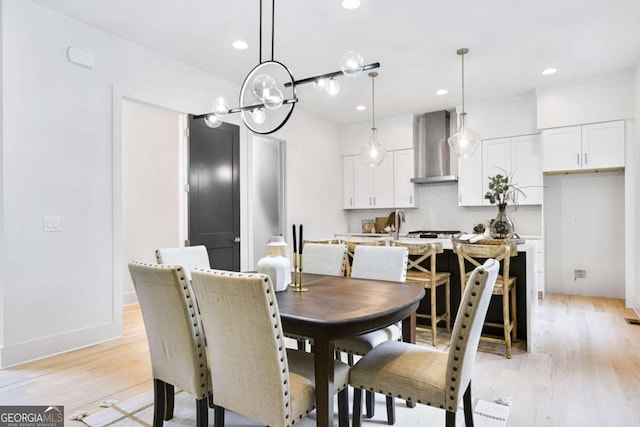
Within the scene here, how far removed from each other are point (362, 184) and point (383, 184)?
39cm

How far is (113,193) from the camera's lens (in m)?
3.42

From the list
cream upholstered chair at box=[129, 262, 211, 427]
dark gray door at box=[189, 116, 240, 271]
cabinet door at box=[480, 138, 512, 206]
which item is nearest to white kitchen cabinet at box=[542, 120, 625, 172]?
cabinet door at box=[480, 138, 512, 206]

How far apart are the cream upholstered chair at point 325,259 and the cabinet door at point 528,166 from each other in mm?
3390

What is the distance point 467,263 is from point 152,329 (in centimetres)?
280

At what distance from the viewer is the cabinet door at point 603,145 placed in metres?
4.40

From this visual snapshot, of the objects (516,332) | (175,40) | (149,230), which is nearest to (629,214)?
(516,332)

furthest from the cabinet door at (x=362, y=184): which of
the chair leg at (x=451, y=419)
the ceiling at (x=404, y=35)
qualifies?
the chair leg at (x=451, y=419)

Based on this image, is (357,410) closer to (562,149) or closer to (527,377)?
(527,377)

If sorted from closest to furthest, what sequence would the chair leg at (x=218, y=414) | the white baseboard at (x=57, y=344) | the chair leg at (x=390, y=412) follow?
the chair leg at (x=218, y=414) < the chair leg at (x=390, y=412) < the white baseboard at (x=57, y=344)

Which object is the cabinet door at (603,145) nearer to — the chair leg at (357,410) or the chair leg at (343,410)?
the chair leg at (357,410)

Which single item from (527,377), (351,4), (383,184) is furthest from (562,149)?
(351,4)

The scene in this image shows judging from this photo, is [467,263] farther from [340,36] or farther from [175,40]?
[175,40]

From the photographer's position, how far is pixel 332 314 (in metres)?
1.56

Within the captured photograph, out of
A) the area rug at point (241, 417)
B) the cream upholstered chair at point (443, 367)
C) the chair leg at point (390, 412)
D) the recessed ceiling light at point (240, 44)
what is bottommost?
the area rug at point (241, 417)
